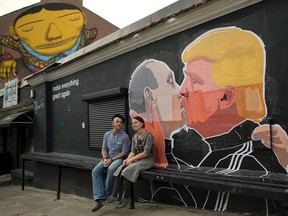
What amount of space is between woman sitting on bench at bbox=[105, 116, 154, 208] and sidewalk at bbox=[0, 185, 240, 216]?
283 mm

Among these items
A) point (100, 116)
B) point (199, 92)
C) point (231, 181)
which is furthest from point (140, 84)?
point (231, 181)

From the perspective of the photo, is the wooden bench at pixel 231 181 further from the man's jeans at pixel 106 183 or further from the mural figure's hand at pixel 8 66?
the mural figure's hand at pixel 8 66

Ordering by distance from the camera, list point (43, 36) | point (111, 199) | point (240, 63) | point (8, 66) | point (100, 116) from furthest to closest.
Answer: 1. point (43, 36)
2. point (8, 66)
3. point (100, 116)
4. point (111, 199)
5. point (240, 63)

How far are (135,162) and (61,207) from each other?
86.3 inches

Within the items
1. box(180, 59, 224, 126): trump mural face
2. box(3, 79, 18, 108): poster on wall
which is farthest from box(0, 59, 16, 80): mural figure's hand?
box(180, 59, 224, 126): trump mural face

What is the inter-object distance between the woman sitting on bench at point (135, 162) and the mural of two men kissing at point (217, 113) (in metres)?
0.29

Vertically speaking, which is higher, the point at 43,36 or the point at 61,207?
the point at 43,36

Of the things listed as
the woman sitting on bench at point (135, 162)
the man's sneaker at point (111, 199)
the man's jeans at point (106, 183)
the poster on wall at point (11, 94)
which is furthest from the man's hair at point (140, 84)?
the poster on wall at point (11, 94)

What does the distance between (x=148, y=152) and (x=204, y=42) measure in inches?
69.2

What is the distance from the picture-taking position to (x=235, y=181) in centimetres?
357

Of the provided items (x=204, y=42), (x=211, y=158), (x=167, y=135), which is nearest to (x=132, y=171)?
(x=167, y=135)

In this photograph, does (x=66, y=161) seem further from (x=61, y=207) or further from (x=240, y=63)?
(x=240, y=63)

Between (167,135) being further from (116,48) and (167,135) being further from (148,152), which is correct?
(116,48)

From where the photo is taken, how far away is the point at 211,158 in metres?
4.25
